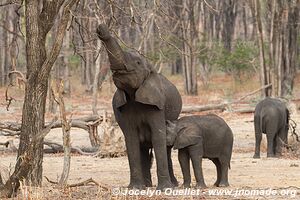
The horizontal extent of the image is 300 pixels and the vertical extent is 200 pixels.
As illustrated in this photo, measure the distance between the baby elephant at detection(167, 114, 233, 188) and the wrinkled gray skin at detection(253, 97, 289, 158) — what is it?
5.39 metres

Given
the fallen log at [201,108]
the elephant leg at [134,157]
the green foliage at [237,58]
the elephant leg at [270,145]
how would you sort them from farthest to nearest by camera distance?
the green foliage at [237,58]
the fallen log at [201,108]
the elephant leg at [270,145]
the elephant leg at [134,157]

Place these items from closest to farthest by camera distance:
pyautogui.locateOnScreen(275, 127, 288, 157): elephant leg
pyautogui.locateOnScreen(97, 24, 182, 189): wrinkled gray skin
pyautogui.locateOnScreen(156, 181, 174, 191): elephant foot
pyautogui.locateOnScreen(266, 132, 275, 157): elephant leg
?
pyautogui.locateOnScreen(97, 24, 182, 189): wrinkled gray skin < pyautogui.locateOnScreen(156, 181, 174, 191): elephant foot < pyautogui.locateOnScreen(266, 132, 275, 157): elephant leg < pyautogui.locateOnScreen(275, 127, 288, 157): elephant leg

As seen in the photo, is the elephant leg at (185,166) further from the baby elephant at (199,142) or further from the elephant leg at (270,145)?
the elephant leg at (270,145)

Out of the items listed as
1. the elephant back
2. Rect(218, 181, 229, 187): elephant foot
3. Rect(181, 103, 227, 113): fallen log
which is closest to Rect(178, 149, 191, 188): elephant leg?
the elephant back

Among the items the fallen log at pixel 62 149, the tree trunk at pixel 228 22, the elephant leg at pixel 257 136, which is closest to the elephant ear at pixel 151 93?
the elephant leg at pixel 257 136

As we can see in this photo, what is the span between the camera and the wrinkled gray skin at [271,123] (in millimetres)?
16797

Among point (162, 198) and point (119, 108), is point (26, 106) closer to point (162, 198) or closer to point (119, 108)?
point (119, 108)

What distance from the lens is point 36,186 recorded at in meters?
9.98

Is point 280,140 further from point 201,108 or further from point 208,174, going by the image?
point 201,108

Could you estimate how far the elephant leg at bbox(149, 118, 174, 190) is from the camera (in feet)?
34.3

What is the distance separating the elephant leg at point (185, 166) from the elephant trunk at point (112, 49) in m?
1.72

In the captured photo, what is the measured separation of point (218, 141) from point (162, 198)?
1.83 meters

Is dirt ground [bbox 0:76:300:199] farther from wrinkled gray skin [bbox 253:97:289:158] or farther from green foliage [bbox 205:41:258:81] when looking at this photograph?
green foliage [bbox 205:41:258:81]

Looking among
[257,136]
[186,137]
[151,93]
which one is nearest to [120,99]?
[151,93]
